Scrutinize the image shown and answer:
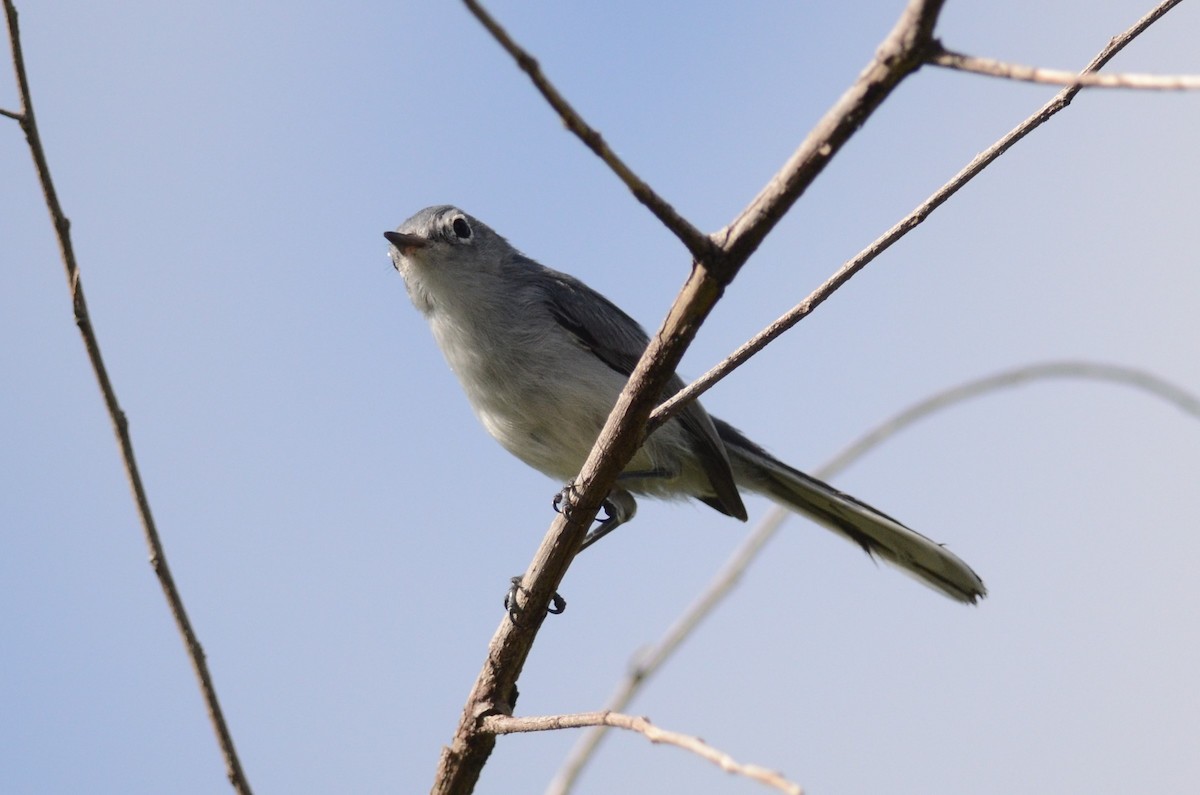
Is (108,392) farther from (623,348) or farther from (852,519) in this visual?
(852,519)

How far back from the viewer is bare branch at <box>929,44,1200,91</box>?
4.97 feet

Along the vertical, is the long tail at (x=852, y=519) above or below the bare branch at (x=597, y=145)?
above

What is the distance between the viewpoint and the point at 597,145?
197 cm

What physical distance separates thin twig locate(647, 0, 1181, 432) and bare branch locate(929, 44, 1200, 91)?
49cm

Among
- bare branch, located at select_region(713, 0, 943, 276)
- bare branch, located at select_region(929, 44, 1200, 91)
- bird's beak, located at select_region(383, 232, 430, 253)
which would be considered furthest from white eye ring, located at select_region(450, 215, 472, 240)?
bare branch, located at select_region(929, 44, 1200, 91)

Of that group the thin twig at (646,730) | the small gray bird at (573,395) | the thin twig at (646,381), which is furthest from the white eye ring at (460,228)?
the thin twig at (646,730)

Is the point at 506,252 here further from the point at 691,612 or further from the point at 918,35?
the point at 918,35

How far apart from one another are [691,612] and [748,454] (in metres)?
2.15

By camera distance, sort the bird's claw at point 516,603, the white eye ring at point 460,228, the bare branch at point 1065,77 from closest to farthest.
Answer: the bare branch at point 1065,77 < the bird's claw at point 516,603 < the white eye ring at point 460,228

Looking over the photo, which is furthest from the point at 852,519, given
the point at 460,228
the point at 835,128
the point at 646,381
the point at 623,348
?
the point at 835,128

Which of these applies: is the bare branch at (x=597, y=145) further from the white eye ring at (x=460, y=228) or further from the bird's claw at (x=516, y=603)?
the white eye ring at (x=460, y=228)

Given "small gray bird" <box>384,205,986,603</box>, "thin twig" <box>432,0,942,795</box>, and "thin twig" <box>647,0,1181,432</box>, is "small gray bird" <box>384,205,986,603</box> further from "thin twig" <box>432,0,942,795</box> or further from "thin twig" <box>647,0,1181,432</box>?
"thin twig" <box>647,0,1181,432</box>

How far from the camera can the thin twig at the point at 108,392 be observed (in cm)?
246

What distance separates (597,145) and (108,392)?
4.26 ft
